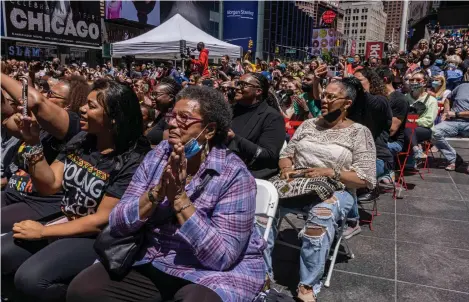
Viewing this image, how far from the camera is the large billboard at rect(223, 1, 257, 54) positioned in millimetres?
58406

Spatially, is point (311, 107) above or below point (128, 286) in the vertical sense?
above

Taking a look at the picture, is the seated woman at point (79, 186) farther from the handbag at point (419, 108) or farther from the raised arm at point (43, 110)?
the handbag at point (419, 108)

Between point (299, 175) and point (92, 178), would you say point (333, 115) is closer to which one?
point (299, 175)

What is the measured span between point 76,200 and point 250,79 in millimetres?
2028

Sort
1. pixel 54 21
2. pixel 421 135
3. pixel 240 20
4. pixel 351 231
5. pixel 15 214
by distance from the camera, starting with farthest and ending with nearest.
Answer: pixel 240 20
pixel 54 21
pixel 421 135
pixel 351 231
pixel 15 214

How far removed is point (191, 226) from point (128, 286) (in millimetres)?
535

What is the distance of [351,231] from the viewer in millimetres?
4109

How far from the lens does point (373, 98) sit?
4.56 m

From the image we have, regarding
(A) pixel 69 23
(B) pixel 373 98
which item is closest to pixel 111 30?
(A) pixel 69 23

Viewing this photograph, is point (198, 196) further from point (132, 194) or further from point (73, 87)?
point (73, 87)

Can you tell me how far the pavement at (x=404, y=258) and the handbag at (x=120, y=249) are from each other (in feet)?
5.16

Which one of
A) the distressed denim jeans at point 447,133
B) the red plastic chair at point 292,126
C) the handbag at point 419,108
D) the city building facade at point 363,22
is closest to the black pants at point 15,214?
the red plastic chair at point 292,126

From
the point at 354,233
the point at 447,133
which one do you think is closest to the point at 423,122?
the point at 447,133

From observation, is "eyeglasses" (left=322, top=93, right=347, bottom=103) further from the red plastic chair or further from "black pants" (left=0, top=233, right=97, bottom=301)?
"black pants" (left=0, top=233, right=97, bottom=301)
